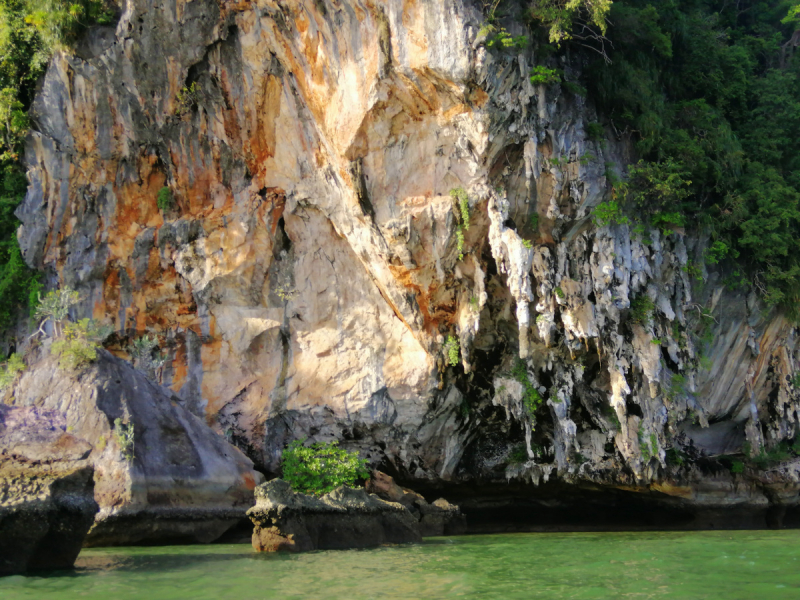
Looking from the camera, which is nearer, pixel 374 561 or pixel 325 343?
pixel 374 561

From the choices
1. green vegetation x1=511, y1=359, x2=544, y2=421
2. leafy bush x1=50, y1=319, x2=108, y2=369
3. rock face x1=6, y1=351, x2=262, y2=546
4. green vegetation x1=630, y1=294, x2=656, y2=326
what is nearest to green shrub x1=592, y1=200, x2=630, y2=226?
green vegetation x1=630, y1=294, x2=656, y2=326

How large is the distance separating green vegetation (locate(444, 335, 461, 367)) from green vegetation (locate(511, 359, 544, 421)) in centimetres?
143

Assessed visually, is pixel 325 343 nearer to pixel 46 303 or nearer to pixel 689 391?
pixel 46 303

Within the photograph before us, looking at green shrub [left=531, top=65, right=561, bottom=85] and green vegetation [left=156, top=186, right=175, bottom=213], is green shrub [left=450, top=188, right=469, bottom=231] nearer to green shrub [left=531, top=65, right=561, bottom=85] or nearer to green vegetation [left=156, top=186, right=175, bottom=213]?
green shrub [left=531, top=65, right=561, bottom=85]

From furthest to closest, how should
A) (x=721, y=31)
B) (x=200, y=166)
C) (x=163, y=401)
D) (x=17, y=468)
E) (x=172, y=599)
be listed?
1. (x=721, y=31)
2. (x=200, y=166)
3. (x=163, y=401)
4. (x=17, y=468)
5. (x=172, y=599)

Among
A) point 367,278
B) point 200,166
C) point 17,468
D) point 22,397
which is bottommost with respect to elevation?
point 17,468

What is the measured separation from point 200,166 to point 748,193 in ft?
41.5

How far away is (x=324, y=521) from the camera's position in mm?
10672

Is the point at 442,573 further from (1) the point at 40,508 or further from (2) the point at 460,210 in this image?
(2) the point at 460,210

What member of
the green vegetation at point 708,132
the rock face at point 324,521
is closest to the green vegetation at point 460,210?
the green vegetation at point 708,132

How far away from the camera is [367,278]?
15.7 metres

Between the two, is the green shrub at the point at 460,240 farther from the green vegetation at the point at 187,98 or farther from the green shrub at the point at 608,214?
the green vegetation at the point at 187,98

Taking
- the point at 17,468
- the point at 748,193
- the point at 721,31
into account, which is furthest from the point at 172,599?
the point at 721,31

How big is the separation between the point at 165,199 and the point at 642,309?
11.3 meters
